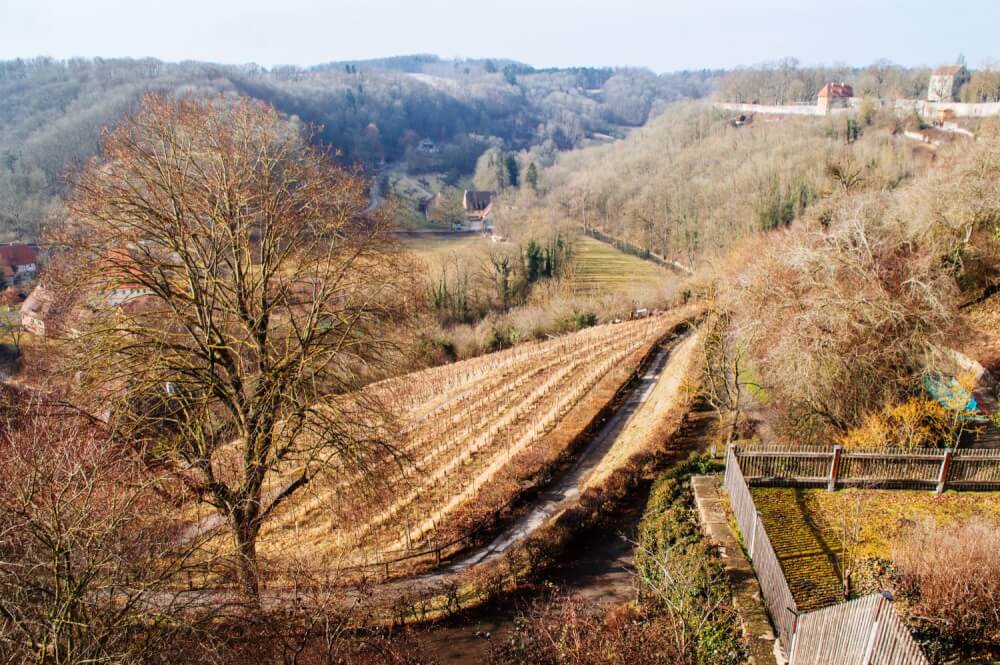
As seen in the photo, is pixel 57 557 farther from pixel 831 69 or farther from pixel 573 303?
pixel 831 69

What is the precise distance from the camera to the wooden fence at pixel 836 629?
668 centimetres

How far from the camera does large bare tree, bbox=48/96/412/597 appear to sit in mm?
10141

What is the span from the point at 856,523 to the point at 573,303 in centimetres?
2900

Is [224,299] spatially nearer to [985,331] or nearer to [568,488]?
[568,488]

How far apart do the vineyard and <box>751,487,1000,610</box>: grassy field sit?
6.34m

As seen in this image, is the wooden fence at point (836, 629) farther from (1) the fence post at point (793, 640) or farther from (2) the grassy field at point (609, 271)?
(2) the grassy field at point (609, 271)

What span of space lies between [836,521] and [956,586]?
371cm

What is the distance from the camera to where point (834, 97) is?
10306 centimetres

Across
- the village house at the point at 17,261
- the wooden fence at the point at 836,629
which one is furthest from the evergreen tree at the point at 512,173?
the wooden fence at the point at 836,629

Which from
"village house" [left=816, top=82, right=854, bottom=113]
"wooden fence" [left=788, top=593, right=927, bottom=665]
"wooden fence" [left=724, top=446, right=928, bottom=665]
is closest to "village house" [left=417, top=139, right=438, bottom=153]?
"village house" [left=816, top=82, right=854, bottom=113]

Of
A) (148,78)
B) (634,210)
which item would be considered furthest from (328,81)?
(634,210)

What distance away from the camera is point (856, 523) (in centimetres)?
1182

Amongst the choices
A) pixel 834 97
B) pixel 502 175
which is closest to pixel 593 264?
pixel 502 175

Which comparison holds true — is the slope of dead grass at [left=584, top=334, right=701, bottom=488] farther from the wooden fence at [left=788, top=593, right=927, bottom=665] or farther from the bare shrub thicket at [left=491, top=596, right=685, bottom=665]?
the wooden fence at [left=788, top=593, right=927, bottom=665]
